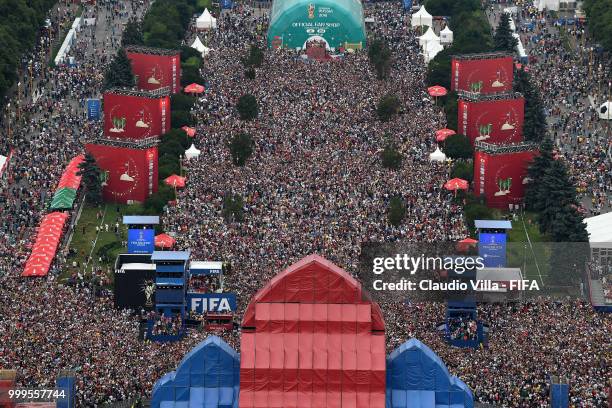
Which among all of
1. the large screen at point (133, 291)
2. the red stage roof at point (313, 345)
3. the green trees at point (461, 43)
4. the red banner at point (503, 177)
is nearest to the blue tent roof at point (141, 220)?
the large screen at point (133, 291)

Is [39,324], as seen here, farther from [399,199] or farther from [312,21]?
[312,21]

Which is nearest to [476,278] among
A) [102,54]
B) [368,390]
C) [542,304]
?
[542,304]

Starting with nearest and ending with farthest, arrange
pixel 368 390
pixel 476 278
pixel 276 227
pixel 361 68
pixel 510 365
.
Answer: pixel 368 390 < pixel 510 365 < pixel 476 278 < pixel 276 227 < pixel 361 68

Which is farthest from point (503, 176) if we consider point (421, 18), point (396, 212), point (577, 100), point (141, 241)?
point (421, 18)

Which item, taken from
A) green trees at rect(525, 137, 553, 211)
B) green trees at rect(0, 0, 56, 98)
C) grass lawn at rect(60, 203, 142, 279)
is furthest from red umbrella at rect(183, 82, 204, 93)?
green trees at rect(525, 137, 553, 211)

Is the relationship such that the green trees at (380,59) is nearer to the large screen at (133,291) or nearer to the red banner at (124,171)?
the red banner at (124,171)

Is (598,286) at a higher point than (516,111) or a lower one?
lower

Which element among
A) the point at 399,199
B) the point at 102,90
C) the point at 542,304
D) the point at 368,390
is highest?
the point at 102,90

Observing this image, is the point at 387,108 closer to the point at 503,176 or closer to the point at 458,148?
the point at 458,148
